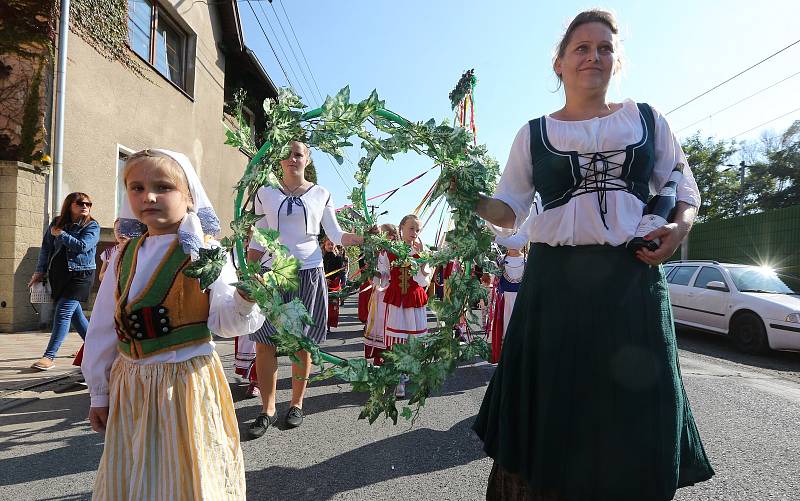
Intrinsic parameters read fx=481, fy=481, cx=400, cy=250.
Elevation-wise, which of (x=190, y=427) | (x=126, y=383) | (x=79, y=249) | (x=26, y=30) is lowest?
(x=190, y=427)

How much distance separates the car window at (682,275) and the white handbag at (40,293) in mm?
10122

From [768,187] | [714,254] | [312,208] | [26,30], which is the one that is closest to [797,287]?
[714,254]

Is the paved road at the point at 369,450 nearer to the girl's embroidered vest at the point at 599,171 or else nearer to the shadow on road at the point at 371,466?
the shadow on road at the point at 371,466

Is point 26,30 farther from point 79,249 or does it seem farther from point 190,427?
point 190,427

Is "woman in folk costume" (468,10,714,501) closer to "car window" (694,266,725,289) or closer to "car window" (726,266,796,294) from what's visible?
"car window" (726,266,796,294)

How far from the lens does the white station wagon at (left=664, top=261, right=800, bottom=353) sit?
7.18 meters

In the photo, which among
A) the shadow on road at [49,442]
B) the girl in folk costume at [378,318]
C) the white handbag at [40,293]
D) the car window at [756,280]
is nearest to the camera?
the shadow on road at [49,442]

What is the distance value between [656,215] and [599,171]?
228 mm

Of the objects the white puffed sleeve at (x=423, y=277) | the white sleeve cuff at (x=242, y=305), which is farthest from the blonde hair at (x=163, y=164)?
the white puffed sleeve at (x=423, y=277)

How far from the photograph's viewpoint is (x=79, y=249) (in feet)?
16.1

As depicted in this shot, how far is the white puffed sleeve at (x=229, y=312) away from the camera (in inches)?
68.6

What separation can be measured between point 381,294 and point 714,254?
51.0 feet

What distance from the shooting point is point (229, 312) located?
1.78 m

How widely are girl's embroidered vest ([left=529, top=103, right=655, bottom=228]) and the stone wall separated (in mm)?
7866
